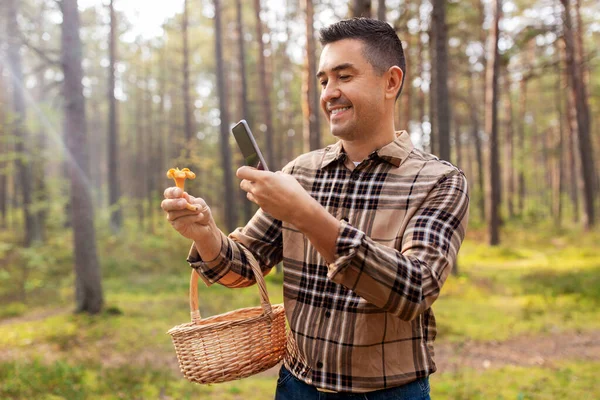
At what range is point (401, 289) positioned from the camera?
59.1 inches

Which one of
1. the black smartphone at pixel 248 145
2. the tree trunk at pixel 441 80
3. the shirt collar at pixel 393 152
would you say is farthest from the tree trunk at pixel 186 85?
the black smartphone at pixel 248 145

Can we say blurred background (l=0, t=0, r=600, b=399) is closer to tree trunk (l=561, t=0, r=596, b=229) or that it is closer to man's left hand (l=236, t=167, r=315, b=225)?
tree trunk (l=561, t=0, r=596, b=229)

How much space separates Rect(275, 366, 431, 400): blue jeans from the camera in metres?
1.81

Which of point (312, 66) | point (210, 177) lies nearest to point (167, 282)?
point (312, 66)

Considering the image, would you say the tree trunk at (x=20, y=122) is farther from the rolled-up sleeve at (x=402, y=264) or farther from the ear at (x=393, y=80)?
the rolled-up sleeve at (x=402, y=264)

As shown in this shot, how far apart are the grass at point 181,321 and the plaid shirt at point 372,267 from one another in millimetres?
4490

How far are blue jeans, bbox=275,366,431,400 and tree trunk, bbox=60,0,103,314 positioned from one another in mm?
8322

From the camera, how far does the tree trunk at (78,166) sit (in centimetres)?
932

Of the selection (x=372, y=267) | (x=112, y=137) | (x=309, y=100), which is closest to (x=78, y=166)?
(x=309, y=100)

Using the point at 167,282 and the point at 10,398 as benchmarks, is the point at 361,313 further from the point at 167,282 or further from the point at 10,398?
the point at 167,282

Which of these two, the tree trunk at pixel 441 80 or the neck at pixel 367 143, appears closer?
the neck at pixel 367 143

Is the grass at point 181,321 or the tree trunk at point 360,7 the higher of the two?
the tree trunk at point 360,7

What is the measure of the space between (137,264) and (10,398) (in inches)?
409

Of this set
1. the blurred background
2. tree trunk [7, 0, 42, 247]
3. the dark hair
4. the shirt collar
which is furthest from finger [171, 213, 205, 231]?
tree trunk [7, 0, 42, 247]
